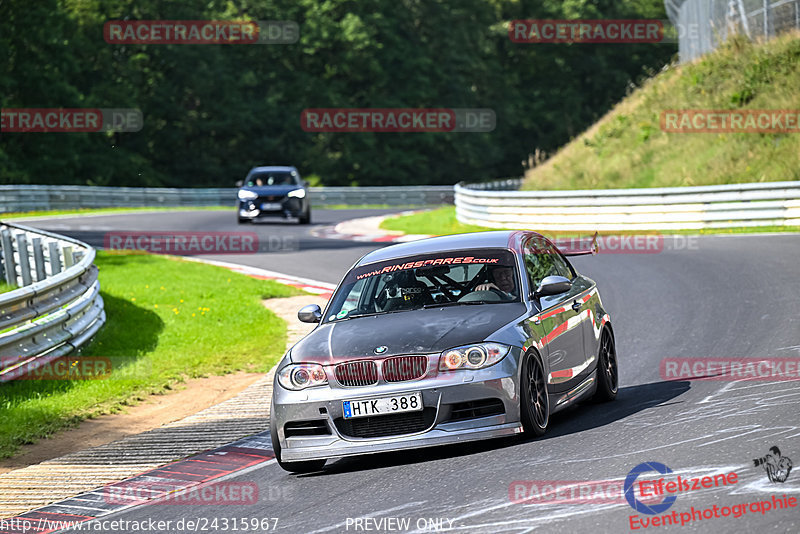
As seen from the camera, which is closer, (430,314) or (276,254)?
(430,314)

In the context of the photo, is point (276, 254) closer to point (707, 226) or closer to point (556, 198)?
point (556, 198)

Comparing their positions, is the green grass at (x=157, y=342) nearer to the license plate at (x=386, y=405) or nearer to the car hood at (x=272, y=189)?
the license plate at (x=386, y=405)

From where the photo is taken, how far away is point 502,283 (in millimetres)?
8641

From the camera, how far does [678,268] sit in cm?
1803

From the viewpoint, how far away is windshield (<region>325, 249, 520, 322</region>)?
28.1 feet

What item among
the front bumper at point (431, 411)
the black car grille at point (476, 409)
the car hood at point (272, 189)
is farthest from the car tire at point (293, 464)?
the car hood at point (272, 189)


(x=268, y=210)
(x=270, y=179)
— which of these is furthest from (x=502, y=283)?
(x=270, y=179)

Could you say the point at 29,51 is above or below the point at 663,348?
above

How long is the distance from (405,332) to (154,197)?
43970mm

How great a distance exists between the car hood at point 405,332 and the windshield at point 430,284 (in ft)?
0.68

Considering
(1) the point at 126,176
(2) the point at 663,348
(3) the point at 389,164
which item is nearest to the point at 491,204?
(2) the point at 663,348

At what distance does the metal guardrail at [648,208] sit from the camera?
24.3m

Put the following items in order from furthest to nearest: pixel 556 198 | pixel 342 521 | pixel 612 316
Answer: pixel 556 198 → pixel 612 316 → pixel 342 521

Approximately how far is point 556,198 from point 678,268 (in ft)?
33.5
